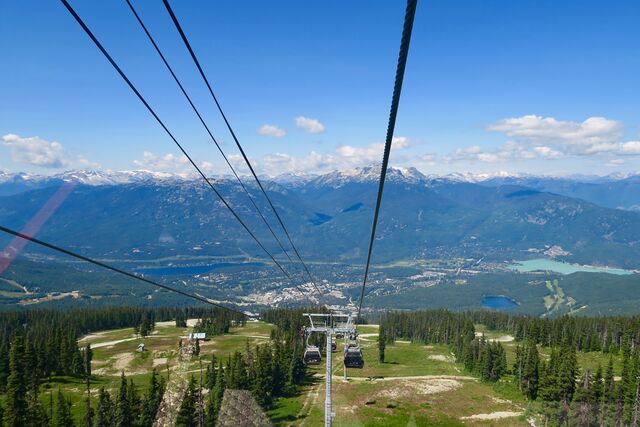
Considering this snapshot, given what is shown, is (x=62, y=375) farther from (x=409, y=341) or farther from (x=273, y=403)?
(x=409, y=341)

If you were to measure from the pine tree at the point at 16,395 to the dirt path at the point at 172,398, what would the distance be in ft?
57.8

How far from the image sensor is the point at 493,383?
10275cm

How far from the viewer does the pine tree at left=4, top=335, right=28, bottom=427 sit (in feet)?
193

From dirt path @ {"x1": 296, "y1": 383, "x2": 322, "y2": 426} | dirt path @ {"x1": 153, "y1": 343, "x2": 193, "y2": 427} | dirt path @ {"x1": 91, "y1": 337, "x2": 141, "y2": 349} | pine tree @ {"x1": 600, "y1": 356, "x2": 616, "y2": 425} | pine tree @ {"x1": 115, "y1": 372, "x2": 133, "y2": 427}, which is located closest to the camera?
pine tree @ {"x1": 115, "y1": 372, "x2": 133, "y2": 427}

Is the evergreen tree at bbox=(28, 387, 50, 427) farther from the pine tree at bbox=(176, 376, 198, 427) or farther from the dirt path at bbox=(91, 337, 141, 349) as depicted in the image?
the dirt path at bbox=(91, 337, 141, 349)

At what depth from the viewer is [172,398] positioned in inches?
3044

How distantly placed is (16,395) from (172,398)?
22.6 metres

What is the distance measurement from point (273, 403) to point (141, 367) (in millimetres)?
51878

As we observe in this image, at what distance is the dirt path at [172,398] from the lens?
228ft

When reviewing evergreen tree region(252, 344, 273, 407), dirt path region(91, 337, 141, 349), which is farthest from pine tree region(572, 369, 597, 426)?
dirt path region(91, 337, 141, 349)


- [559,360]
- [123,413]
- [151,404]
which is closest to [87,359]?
[151,404]

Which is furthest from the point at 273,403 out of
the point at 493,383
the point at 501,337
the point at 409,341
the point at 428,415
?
the point at 501,337

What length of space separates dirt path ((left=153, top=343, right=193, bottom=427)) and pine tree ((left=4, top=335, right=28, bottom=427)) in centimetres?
1762

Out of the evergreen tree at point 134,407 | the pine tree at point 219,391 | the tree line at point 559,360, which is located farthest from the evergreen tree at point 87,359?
the tree line at point 559,360
